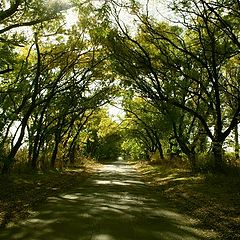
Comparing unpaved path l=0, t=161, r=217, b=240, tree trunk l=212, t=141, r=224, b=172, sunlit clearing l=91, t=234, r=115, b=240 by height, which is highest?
tree trunk l=212, t=141, r=224, b=172

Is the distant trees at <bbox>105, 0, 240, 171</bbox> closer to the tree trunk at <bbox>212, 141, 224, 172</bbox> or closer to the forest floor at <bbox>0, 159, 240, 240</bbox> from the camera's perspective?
the tree trunk at <bbox>212, 141, 224, 172</bbox>

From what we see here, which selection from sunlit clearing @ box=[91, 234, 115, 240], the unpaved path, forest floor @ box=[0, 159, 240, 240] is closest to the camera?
sunlit clearing @ box=[91, 234, 115, 240]

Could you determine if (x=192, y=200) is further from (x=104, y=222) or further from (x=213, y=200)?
(x=104, y=222)

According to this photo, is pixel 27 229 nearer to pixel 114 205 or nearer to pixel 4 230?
pixel 4 230

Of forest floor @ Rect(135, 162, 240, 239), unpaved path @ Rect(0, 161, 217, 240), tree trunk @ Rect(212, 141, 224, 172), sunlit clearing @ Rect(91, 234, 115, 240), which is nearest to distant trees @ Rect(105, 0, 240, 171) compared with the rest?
tree trunk @ Rect(212, 141, 224, 172)

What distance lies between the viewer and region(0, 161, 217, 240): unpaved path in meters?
6.90

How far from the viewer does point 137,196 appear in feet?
42.6

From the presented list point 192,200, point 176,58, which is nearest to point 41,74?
point 176,58

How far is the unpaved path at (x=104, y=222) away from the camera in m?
6.90

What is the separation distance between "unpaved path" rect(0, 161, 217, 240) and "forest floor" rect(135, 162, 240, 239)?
1.55 ft

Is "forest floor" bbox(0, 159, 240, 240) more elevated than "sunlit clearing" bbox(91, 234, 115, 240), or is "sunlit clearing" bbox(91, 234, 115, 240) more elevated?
"forest floor" bbox(0, 159, 240, 240)

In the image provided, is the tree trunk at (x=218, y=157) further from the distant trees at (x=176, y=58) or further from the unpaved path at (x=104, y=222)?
the unpaved path at (x=104, y=222)

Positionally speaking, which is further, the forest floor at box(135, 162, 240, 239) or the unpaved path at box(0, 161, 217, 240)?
the forest floor at box(135, 162, 240, 239)

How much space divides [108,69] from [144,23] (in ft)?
25.2
